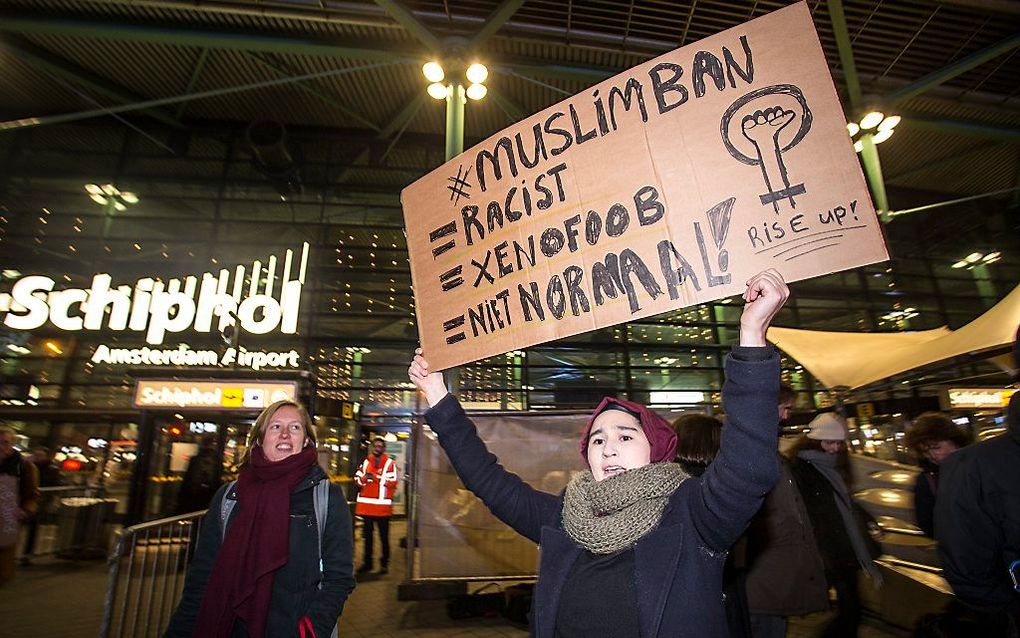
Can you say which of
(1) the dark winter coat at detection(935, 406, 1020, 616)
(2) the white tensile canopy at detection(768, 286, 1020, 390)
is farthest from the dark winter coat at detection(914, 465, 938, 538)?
(1) the dark winter coat at detection(935, 406, 1020, 616)

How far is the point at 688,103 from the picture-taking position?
1.87m

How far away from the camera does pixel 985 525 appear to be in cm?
197

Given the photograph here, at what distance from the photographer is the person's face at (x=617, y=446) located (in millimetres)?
1635

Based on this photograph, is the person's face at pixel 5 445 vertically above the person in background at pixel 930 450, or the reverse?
the person's face at pixel 5 445

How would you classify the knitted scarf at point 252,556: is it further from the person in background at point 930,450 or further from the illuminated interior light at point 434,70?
the illuminated interior light at point 434,70

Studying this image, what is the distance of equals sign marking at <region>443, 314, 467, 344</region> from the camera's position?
2.24m

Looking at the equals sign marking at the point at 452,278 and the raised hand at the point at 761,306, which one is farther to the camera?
the equals sign marking at the point at 452,278

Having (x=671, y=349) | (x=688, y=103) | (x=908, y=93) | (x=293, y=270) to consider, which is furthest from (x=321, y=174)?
(x=688, y=103)

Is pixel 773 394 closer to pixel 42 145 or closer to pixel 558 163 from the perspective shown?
pixel 558 163

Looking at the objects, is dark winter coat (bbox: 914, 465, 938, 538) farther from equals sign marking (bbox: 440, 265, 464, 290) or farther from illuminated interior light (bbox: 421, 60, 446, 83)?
illuminated interior light (bbox: 421, 60, 446, 83)

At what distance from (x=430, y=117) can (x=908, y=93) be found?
11001 mm

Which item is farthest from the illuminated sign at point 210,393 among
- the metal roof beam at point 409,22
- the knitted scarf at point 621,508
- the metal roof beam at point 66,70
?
the metal roof beam at point 66,70

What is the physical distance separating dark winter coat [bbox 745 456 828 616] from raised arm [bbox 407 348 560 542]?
170 cm

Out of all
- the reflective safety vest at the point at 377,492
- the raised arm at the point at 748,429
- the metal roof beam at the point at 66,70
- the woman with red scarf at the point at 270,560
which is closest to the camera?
the raised arm at the point at 748,429
